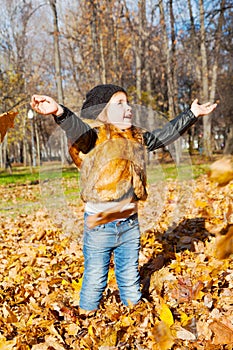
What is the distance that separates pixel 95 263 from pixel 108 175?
655 millimetres

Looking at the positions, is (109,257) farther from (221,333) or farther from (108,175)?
(221,333)

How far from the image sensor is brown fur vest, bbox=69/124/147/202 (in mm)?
2254

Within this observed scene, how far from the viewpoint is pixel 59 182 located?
10.8 feet

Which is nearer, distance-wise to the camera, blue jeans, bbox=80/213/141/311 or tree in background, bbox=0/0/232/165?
blue jeans, bbox=80/213/141/311

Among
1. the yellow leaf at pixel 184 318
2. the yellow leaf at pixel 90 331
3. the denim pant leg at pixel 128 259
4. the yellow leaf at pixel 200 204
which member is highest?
the denim pant leg at pixel 128 259

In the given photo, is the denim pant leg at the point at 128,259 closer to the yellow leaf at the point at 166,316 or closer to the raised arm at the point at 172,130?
the yellow leaf at the point at 166,316

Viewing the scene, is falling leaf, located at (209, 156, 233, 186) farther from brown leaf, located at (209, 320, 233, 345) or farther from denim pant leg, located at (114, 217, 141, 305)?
brown leaf, located at (209, 320, 233, 345)

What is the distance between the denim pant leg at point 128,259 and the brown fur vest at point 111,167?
0.90 ft

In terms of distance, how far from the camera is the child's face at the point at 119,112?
7.62 feet

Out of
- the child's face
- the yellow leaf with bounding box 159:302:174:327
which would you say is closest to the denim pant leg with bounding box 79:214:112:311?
the yellow leaf with bounding box 159:302:174:327

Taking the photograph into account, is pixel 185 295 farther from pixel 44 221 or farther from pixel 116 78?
pixel 116 78

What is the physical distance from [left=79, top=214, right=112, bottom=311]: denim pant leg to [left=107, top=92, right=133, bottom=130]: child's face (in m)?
0.68

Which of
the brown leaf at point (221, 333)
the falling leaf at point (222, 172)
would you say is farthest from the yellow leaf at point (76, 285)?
the falling leaf at point (222, 172)

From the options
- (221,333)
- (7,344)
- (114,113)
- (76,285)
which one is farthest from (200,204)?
(7,344)
